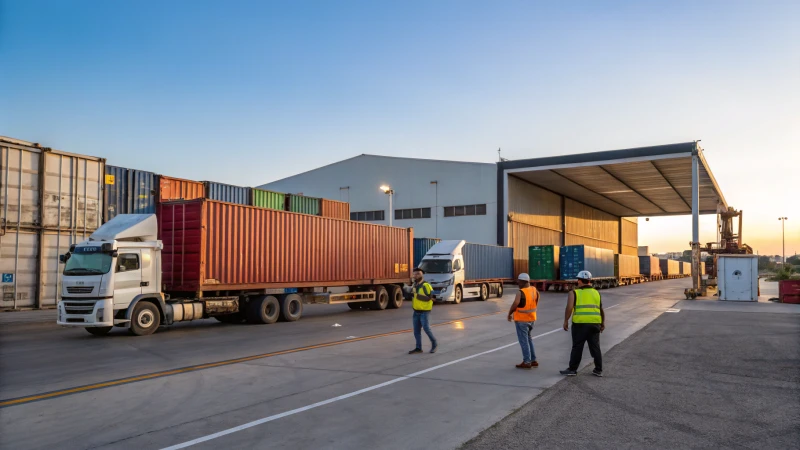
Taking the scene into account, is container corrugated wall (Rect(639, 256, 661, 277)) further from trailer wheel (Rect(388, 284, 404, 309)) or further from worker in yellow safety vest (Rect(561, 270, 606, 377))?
worker in yellow safety vest (Rect(561, 270, 606, 377))

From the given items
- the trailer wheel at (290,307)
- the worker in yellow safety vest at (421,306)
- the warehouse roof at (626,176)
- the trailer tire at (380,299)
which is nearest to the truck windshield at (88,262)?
the trailer wheel at (290,307)

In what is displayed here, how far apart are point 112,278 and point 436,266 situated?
55.3 ft

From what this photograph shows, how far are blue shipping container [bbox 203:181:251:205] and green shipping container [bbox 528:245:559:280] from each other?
2175 centimetres

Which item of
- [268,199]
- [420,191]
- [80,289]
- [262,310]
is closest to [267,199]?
[268,199]

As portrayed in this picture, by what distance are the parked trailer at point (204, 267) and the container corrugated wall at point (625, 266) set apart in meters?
36.7

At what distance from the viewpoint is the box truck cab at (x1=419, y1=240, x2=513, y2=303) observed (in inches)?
1103

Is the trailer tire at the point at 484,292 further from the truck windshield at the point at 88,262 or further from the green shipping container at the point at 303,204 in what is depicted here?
the truck windshield at the point at 88,262

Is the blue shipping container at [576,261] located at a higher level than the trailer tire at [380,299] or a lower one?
higher

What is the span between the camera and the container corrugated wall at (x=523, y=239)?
4560cm

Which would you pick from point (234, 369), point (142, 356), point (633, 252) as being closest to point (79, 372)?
point (142, 356)

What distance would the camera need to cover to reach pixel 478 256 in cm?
3334

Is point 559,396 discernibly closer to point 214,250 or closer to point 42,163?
point 214,250

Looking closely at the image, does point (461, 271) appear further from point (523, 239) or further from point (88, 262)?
point (523, 239)

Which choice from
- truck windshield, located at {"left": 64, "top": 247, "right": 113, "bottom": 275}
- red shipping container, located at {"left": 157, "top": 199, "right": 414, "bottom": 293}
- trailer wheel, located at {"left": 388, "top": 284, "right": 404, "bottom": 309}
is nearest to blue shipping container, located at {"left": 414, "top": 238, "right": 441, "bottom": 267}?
trailer wheel, located at {"left": 388, "top": 284, "right": 404, "bottom": 309}
